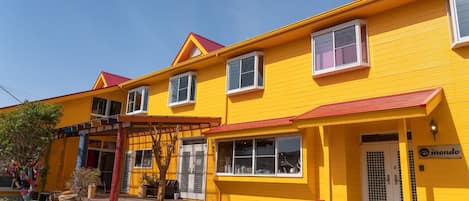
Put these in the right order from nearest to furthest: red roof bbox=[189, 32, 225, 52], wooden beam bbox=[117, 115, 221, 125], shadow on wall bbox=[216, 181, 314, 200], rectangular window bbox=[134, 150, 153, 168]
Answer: shadow on wall bbox=[216, 181, 314, 200], wooden beam bbox=[117, 115, 221, 125], rectangular window bbox=[134, 150, 153, 168], red roof bbox=[189, 32, 225, 52]

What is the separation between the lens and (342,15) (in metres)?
9.81

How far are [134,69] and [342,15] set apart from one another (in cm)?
1568

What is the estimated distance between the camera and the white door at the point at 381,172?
8.80 metres

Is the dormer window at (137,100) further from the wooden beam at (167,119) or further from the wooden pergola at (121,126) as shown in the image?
the wooden beam at (167,119)

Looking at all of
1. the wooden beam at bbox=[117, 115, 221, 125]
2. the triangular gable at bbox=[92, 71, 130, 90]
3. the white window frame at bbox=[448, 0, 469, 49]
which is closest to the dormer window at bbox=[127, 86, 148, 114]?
the triangular gable at bbox=[92, 71, 130, 90]

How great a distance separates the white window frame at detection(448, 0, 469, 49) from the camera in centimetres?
767

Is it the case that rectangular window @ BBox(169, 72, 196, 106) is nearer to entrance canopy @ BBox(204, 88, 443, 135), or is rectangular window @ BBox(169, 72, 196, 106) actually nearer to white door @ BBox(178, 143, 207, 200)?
white door @ BBox(178, 143, 207, 200)

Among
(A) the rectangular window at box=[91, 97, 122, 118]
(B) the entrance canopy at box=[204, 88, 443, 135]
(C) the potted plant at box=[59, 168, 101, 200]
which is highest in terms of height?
(A) the rectangular window at box=[91, 97, 122, 118]

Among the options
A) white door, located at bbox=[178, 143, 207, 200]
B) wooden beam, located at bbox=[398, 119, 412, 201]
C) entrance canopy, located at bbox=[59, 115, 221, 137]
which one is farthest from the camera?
white door, located at bbox=[178, 143, 207, 200]

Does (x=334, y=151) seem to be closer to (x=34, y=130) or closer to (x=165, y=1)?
(x=165, y=1)

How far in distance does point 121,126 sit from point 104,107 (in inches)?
333

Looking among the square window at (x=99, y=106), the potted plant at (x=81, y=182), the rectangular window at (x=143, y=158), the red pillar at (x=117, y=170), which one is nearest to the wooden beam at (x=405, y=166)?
the red pillar at (x=117, y=170)

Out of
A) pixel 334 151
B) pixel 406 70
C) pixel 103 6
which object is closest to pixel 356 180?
pixel 334 151

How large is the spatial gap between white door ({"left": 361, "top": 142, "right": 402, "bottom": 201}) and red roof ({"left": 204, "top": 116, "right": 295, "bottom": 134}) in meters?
2.29
